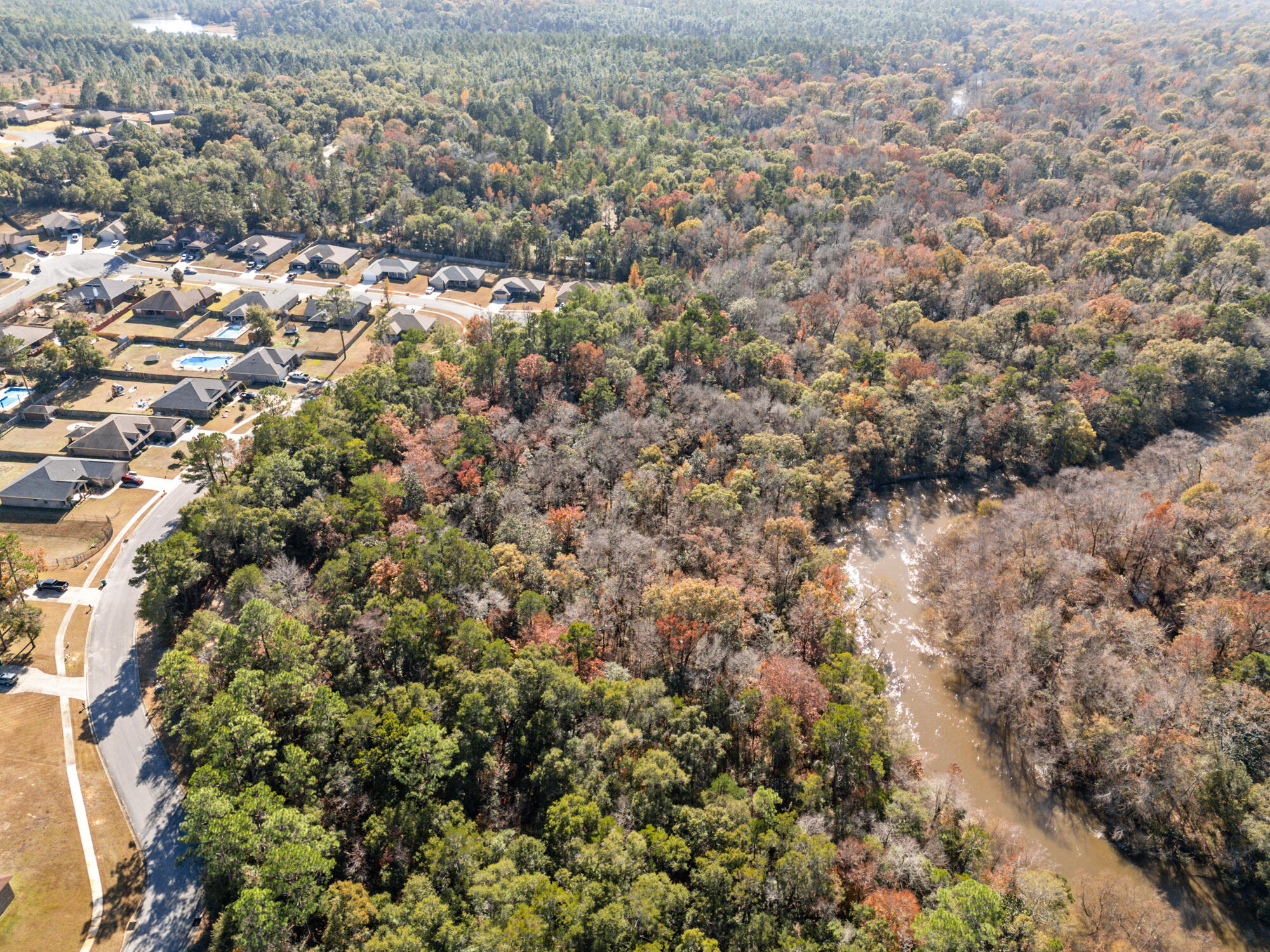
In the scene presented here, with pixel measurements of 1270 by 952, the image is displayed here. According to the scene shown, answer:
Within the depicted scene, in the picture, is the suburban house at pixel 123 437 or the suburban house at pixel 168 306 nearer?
the suburban house at pixel 123 437

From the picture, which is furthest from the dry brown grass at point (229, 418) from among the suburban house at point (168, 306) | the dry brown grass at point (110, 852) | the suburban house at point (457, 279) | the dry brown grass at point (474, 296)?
the suburban house at point (457, 279)

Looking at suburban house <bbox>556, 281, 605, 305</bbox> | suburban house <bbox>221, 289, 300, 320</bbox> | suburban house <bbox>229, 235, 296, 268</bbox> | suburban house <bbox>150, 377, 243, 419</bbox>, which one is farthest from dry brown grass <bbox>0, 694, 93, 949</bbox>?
suburban house <bbox>229, 235, 296, 268</bbox>

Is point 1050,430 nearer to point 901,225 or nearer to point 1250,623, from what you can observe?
point 1250,623

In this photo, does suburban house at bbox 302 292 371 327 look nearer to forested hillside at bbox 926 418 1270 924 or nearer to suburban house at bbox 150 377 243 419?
suburban house at bbox 150 377 243 419

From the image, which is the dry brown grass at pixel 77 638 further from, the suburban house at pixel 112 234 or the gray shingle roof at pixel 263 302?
the suburban house at pixel 112 234

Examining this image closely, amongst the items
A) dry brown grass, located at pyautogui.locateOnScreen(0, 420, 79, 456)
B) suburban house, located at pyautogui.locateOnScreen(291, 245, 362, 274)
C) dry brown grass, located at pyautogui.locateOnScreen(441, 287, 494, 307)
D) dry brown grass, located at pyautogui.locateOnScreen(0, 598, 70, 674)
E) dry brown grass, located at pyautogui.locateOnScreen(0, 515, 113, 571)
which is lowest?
dry brown grass, located at pyautogui.locateOnScreen(0, 598, 70, 674)

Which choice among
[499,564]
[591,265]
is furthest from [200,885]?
[591,265]

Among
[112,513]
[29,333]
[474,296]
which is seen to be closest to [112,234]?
[29,333]

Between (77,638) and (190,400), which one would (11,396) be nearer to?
(190,400)
